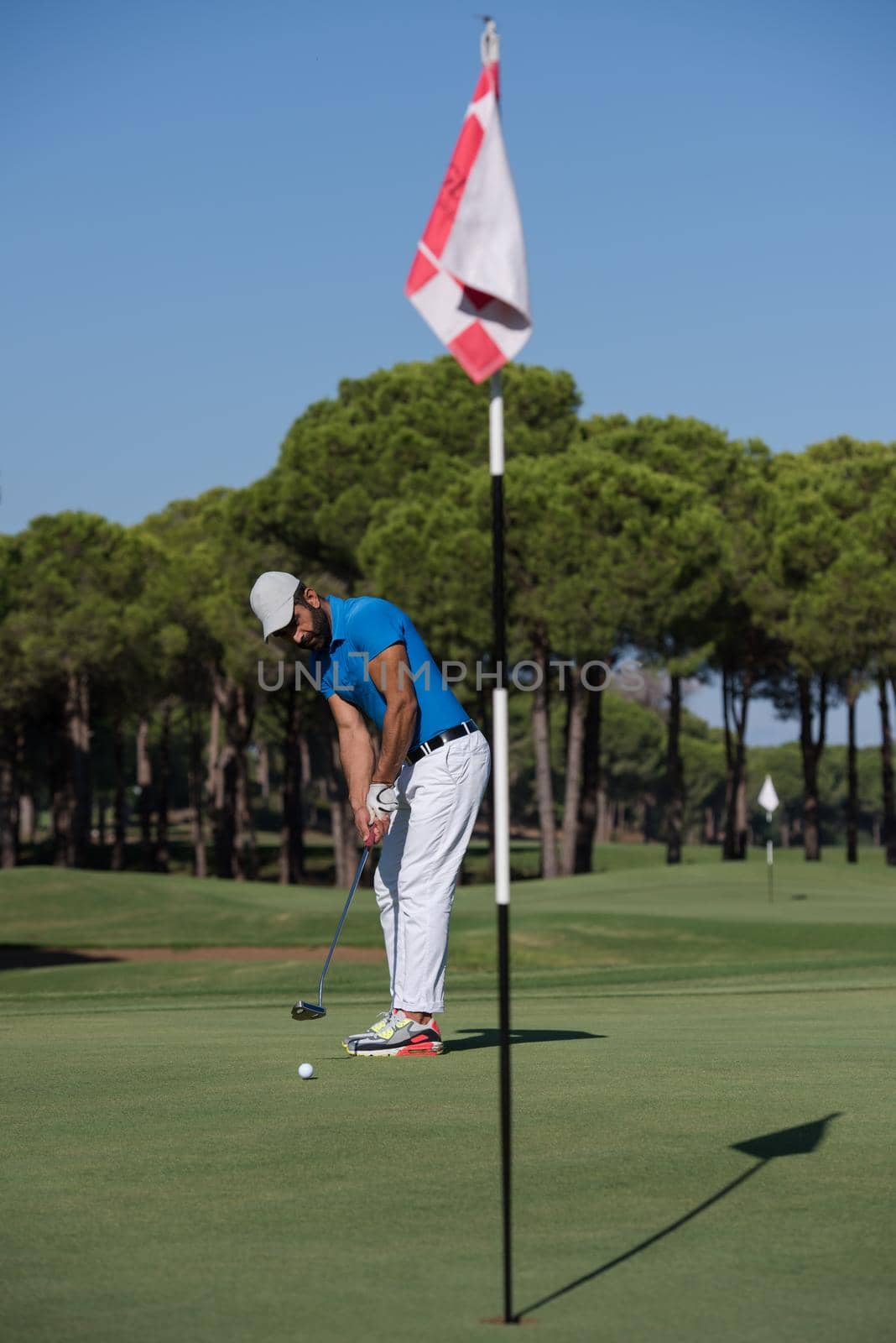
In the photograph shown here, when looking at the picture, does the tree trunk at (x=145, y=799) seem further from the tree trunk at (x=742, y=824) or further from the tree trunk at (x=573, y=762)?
the tree trunk at (x=742, y=824)

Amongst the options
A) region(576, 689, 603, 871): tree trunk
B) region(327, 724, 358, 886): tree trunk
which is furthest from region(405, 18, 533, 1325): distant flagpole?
region(327, 724, 358, 886): tree trunk

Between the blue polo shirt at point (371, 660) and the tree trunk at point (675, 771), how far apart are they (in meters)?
41.2

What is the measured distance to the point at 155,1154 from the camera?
212 inches

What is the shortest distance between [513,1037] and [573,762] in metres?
38.3

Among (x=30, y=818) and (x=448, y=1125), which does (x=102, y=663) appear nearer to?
(x=30, y=818)

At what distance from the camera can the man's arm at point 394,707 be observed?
772 cm

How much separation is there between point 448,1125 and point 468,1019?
5.67m

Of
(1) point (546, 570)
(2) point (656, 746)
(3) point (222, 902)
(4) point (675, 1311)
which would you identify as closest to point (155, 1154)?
(4) point (675, 1311)

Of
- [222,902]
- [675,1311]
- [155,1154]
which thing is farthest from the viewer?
[222,902]

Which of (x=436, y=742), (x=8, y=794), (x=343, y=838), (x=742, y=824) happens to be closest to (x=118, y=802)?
(x=8, y=794)

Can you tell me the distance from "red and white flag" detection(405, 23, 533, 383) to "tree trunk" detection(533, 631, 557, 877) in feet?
135

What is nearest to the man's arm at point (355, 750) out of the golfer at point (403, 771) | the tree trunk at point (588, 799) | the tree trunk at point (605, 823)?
the golfer at point (403, 771)

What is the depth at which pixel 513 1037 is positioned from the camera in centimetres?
923

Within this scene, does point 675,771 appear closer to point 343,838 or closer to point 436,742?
point 343,838
